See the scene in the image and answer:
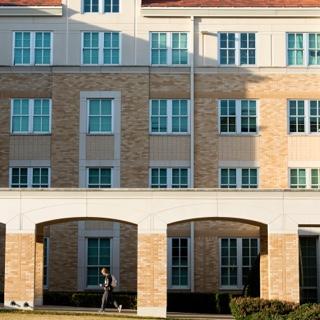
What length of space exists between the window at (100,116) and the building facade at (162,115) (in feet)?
0.20

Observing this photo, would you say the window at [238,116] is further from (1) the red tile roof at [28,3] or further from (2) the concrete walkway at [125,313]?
(2) the concrete walkway at [125,313]

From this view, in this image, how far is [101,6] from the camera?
3762cm

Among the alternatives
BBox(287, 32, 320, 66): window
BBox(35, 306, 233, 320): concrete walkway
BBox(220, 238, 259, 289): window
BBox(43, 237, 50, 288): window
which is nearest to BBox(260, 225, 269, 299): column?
BBox(35, 306, 233, 320): concrete walkway

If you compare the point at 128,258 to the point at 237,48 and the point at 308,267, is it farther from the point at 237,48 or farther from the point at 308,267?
the point at 237,48

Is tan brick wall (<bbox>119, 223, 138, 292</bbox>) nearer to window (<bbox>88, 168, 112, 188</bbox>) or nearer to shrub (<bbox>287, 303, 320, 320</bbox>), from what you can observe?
window (<bbox>88, 168, 112, 188</bbox>)

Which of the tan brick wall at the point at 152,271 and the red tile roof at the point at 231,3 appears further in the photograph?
the red tile roof at the point at 231,3

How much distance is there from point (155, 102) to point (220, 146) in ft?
11.5

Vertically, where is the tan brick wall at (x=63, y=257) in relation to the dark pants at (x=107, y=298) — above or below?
above

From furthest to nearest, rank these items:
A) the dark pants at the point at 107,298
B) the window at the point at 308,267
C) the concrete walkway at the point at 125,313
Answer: the window at the point at 308,267 → the dark pants at the point at 107,298 → the concrete walkway at the point at 125,313

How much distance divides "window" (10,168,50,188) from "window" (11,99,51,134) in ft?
5.61

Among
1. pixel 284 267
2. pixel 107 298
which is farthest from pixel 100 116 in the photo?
pixel 284 267

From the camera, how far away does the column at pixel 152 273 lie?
1088 inches

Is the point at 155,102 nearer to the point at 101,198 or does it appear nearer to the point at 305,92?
the point at 305,92

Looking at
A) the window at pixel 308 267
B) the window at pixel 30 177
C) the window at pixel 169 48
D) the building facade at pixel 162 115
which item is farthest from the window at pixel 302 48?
the window at pixel 30 177
